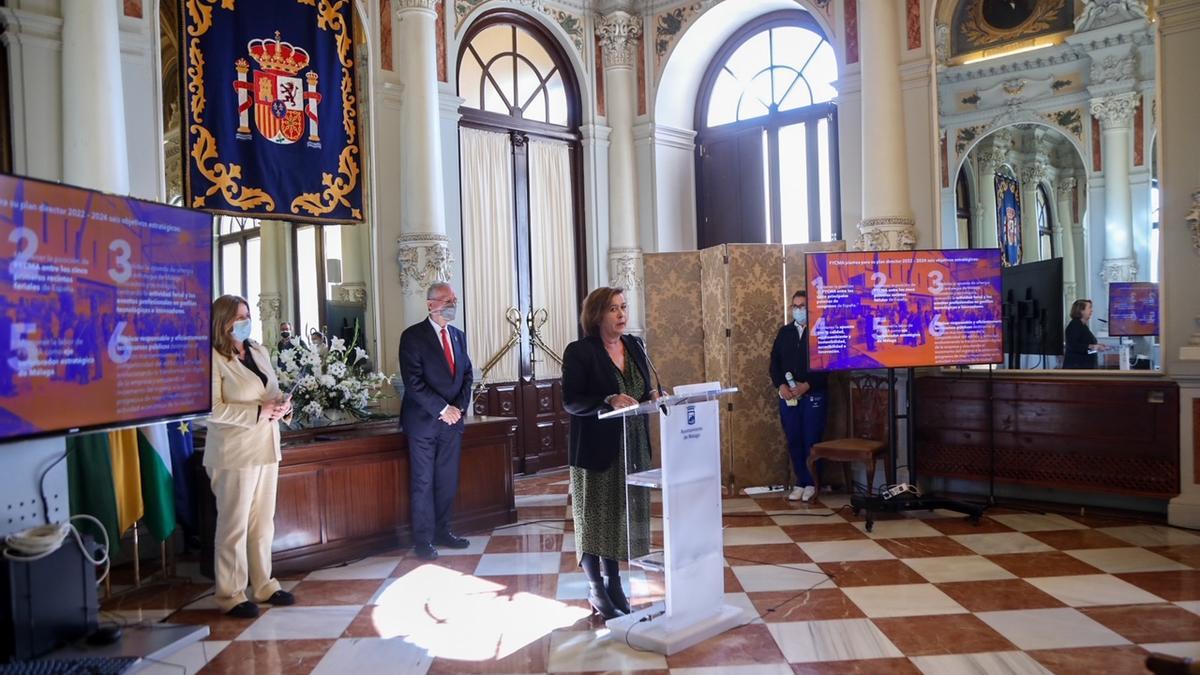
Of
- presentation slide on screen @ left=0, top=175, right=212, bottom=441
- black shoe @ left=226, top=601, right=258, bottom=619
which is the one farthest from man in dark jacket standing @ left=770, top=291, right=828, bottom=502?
presentation slide on screen @ left=0, top=175, right=212, bottom=441

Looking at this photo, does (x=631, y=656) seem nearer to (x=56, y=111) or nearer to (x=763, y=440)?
(x=763, y=440)

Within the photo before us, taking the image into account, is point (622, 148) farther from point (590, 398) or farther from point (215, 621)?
point (215, 621)

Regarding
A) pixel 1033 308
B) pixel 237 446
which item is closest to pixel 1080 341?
pixel 1033 308

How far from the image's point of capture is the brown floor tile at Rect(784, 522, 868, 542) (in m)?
5.36

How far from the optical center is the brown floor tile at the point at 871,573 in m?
4.42

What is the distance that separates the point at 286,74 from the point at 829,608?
16.7 ft

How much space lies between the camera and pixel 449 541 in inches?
214

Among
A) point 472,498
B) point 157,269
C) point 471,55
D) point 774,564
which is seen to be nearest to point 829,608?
point 774,564

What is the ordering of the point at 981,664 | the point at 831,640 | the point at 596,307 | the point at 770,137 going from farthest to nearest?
1. the point at 770,137
2. the point at 596,307
3. the point at 831,640
4. the point at 981,664

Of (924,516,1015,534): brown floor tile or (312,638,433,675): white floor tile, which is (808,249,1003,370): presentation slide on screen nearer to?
(924,516,1015,534): brown floor tile

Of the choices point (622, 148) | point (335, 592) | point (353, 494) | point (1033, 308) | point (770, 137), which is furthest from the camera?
point (622, 148)

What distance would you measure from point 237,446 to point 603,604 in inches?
70.2

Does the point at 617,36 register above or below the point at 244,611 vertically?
above

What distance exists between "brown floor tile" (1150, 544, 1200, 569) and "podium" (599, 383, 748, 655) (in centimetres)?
252
